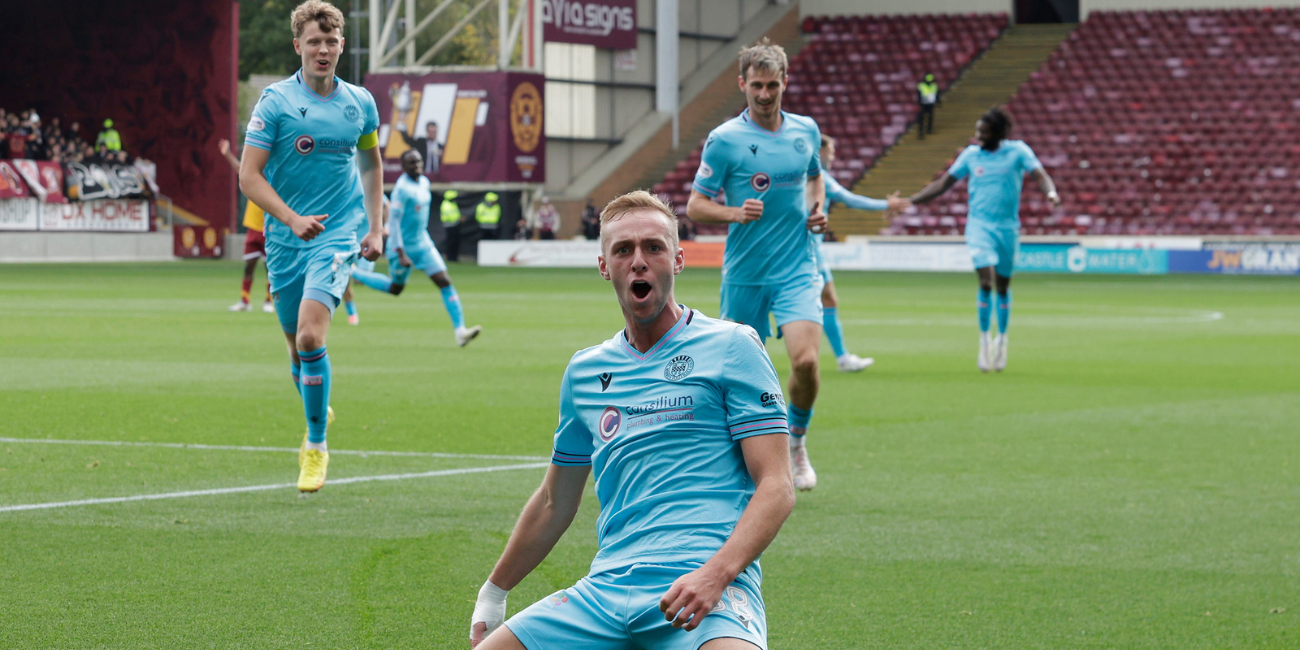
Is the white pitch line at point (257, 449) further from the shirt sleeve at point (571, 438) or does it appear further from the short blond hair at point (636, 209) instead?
the short blond hair at point (636, 209)

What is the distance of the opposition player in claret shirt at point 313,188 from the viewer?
7977 millimetres

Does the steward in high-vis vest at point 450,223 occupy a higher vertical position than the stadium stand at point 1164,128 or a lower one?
lower

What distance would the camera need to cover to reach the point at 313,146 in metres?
8.41

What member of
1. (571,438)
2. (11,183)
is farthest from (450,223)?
(571,438)

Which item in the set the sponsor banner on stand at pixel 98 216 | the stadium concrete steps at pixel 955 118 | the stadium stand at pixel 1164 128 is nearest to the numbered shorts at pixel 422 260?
the stadium stand at pixel 1164 128

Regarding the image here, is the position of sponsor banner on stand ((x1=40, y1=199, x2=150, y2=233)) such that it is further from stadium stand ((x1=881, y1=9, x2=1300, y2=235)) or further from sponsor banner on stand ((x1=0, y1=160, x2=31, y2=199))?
stadium stand ((x1=881, y1=9, x2=1300, y2=235))

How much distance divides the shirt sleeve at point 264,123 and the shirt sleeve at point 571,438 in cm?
478

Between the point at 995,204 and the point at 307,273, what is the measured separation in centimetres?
872

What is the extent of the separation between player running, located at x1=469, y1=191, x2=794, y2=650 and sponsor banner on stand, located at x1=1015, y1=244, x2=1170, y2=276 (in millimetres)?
36198

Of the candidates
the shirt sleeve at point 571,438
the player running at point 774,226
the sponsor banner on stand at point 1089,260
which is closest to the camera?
the shirt sleeve at point 571,438

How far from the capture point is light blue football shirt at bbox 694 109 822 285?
8625 mm

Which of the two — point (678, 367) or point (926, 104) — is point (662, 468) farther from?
point (926, 104)

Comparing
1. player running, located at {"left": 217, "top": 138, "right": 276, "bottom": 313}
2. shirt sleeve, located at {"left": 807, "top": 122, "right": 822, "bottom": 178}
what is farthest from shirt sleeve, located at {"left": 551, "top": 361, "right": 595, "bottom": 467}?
player running, located at {"left": 217, "top": 138, "right": 276, "bottom": 313}

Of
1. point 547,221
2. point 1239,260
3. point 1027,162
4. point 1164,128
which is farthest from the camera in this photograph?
point 547,221
